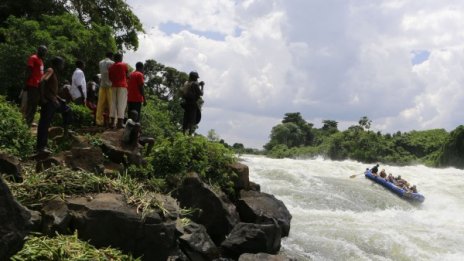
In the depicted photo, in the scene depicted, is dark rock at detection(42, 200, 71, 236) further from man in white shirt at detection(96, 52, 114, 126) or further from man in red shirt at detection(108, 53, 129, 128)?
man in white shirt at detection(96, 52, 114, 126)

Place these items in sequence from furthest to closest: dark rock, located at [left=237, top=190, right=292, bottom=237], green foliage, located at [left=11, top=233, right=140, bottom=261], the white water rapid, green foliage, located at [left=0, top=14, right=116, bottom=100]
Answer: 1. green foliage, located at [left=0, top=14, right=116, bottom=100]
2. the white water rapid
3. dark rock, located at [left=237, top=190, right=292, bottom=237]
4. green foliage, located at [left=11, top=233, right=140, bottom=261]

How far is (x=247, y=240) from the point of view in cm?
877

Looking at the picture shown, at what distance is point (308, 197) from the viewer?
1703cm

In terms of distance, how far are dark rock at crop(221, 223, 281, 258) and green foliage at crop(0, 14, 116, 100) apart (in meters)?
8.11

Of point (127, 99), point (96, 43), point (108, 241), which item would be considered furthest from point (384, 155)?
point (108, 241)

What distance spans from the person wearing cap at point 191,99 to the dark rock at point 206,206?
2610mm

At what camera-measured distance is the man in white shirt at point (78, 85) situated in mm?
10867

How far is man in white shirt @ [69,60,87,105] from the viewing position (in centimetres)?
1087

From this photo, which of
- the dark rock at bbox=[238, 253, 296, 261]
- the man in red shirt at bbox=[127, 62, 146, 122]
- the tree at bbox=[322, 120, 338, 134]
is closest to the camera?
the dark rock at bbox=[238, 253, 296, 261]

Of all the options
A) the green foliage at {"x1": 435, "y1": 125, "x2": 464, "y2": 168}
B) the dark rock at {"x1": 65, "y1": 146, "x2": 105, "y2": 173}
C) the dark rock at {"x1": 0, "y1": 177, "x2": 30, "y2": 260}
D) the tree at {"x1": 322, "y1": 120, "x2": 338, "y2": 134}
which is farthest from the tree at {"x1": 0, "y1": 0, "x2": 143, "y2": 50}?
the tree at {"x1": 322, "y1": 120, "x2": 338, "y2": 134}

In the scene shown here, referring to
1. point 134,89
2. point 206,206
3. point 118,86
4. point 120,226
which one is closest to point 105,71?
point 118,86

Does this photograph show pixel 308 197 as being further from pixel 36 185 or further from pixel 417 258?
pixel 36 185

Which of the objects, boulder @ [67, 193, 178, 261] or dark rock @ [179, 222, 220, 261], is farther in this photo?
dark rock @ [179, 222, 220, 261]

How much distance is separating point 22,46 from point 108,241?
9.38m
